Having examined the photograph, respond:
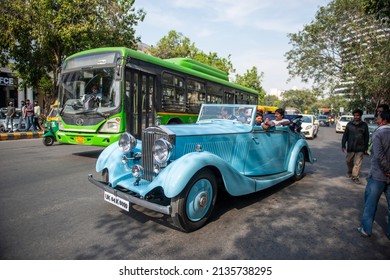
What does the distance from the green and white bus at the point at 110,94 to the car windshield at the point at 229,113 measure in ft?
7.10

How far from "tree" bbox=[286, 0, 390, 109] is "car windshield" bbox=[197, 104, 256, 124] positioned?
54.5ft

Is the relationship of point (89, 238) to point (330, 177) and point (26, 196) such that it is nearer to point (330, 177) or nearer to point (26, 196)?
point (26, 196)

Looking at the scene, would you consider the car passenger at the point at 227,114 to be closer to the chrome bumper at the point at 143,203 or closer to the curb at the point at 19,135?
the chrome bumper at the point at 143,203

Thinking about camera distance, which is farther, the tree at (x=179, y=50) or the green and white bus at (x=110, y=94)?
the tree at (x=179, y=50)

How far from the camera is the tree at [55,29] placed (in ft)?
41.0

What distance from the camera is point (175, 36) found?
30.4 meters

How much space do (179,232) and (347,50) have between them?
2403 centimetres

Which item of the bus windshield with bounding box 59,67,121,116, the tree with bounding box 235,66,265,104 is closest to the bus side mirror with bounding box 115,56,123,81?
the bus windshield with bounding box 59,67,121,116

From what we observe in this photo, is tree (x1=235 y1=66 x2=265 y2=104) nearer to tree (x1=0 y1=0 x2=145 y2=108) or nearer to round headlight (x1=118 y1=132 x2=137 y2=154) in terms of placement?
tree (x1=0 y1=0 x2=145 y2=108)

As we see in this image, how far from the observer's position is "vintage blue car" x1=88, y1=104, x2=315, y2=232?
9.66 ft

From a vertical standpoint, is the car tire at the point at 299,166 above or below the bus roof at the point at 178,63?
below

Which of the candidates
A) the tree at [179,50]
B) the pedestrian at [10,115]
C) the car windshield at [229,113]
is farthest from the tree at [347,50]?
the pedestrian at [10,115]

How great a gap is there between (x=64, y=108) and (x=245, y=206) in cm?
583

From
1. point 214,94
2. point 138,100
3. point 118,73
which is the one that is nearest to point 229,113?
point 118,73
